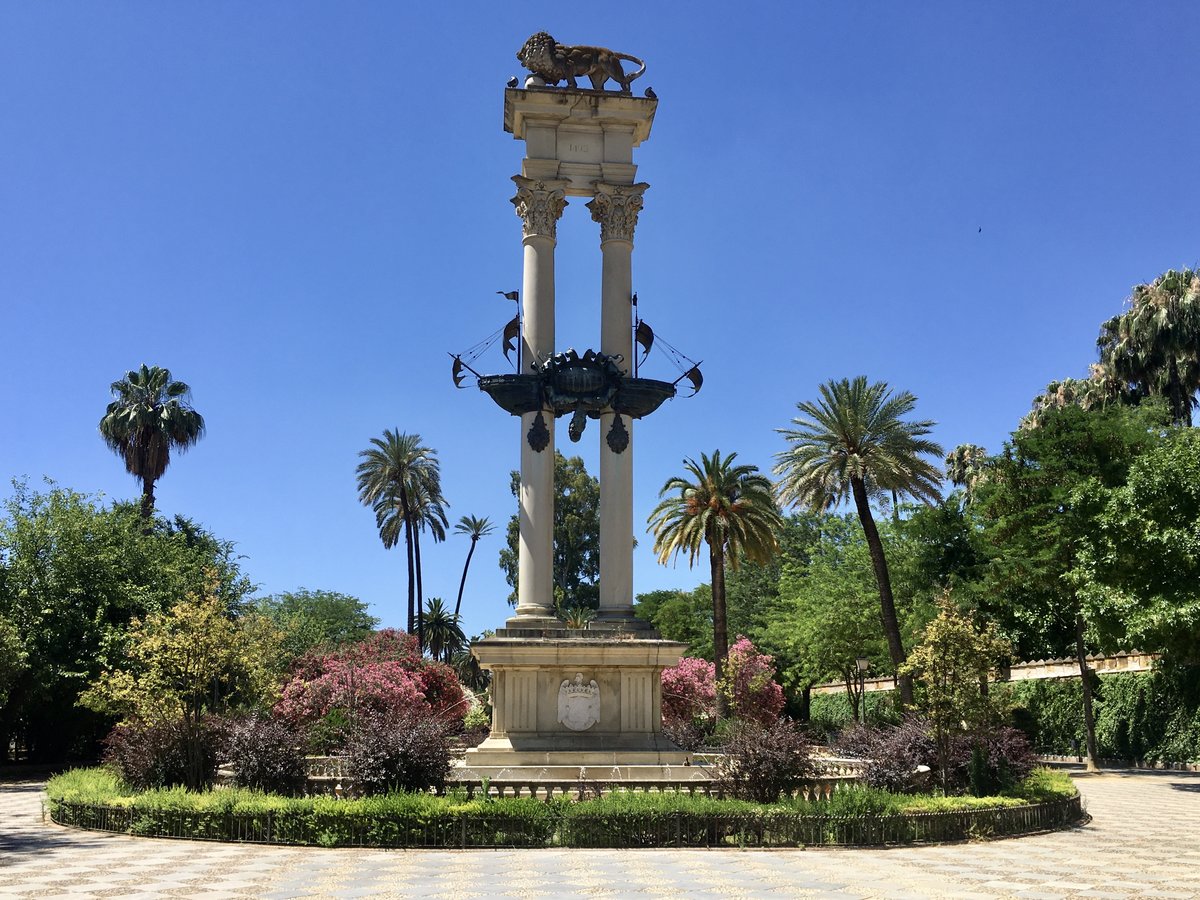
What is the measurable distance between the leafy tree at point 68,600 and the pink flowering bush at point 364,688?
15.2 feet

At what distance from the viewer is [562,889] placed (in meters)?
13.0

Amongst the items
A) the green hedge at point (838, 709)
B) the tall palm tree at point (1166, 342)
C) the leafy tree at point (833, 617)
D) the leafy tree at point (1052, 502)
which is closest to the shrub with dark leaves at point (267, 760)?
the leafy tree at point (1052, 502)

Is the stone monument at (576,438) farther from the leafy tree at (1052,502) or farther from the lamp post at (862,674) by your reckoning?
the lamp post at (862,674)

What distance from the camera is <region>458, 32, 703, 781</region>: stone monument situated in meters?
24.0

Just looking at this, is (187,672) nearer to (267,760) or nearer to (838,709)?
(267,760)

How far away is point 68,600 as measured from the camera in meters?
41.2

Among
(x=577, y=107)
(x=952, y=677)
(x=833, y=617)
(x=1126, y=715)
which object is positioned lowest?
(x=1126, y=715)

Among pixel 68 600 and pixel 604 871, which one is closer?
pixel 604 871

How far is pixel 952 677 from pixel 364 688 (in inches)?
815

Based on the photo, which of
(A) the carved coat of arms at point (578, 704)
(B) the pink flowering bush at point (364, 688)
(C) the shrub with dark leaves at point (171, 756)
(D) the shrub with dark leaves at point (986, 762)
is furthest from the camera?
(B) the pink flowering bush at point (364, 688)

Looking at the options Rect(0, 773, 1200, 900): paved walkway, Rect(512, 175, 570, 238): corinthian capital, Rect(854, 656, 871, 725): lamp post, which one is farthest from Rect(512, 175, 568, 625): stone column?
Rect(854, 656, 871, 725): lamp post

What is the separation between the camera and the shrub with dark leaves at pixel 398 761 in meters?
19.0

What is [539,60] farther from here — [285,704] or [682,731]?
[285,704]

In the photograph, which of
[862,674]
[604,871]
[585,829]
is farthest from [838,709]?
[604,871]
